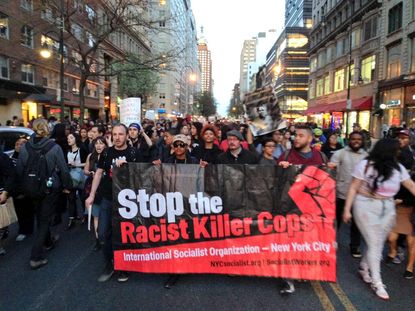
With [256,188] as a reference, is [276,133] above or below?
above

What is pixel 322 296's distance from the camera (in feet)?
13.8

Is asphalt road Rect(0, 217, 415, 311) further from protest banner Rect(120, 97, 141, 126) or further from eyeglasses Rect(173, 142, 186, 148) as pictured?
protest banner Rect(120, 97, 141, 126)

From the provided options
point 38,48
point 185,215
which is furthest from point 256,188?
point 38,48

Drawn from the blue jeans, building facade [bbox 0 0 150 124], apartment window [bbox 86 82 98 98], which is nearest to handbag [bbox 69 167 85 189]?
the blue jeans

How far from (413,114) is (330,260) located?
26.1 meters

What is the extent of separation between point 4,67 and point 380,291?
94.6 ft

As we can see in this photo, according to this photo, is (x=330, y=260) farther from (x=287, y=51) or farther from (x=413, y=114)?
(x=287, y=51)

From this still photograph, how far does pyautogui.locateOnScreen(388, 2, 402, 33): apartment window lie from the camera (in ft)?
95.1

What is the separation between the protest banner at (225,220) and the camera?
426 cm

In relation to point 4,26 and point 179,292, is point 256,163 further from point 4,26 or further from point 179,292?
point 4,26

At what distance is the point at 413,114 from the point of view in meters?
26.2

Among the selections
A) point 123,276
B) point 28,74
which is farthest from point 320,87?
point 123,276

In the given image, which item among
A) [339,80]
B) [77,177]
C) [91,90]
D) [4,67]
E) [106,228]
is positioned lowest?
[106,228]

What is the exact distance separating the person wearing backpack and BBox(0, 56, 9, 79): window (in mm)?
24723
